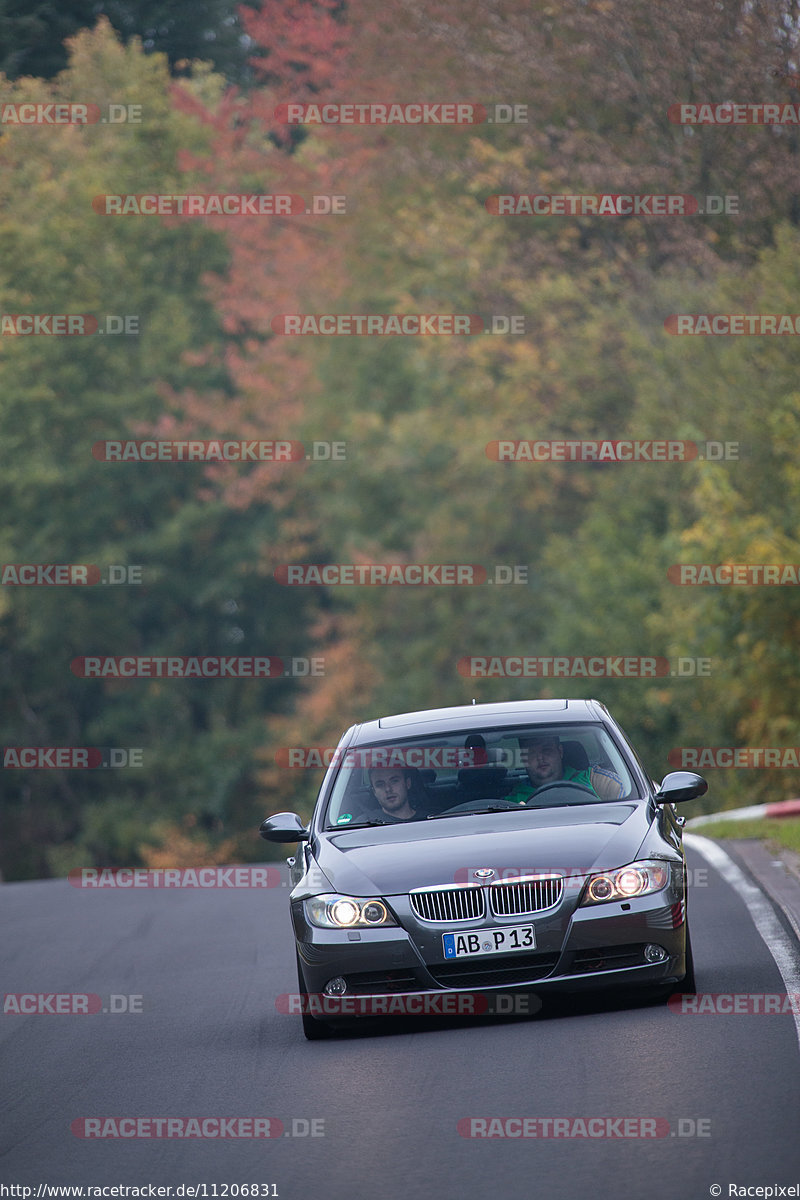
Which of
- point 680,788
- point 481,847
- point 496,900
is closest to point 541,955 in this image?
point 496,900

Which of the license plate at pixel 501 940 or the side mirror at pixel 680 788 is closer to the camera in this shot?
the license plate at pixel 501 940

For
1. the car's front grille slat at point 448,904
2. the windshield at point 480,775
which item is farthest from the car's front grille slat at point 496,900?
the windshield at point 480,775

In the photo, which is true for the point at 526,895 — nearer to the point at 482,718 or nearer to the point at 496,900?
the point at 496,900

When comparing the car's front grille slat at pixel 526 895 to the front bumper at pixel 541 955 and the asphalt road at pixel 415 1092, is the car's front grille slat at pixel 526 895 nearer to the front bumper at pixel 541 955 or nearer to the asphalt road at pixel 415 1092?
the front bumper at pixel 541 955

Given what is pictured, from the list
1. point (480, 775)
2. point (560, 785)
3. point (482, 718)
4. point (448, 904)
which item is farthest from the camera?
point (482, 718)

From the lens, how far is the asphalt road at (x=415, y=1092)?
6398 millimetres

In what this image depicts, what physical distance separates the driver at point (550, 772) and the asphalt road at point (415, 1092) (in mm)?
1177

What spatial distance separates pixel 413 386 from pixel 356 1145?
122 feet

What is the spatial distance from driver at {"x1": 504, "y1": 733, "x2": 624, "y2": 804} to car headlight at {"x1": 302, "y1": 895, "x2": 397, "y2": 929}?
1347 millimetres

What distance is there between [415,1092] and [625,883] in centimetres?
170

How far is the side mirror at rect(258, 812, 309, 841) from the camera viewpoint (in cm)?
1014

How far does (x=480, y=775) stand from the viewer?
1025 cm

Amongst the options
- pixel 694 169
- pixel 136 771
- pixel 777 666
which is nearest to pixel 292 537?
pixel 136 771

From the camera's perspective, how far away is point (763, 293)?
99.9 feet
